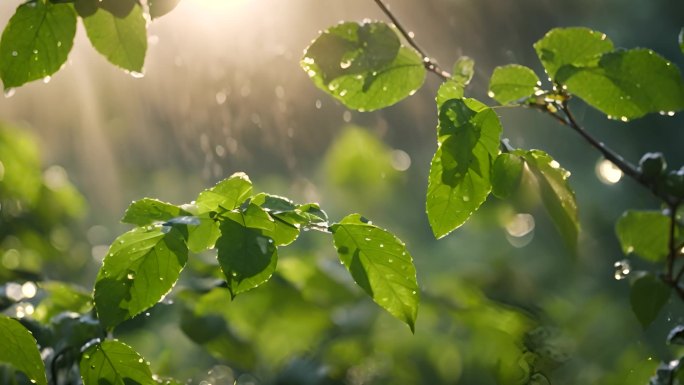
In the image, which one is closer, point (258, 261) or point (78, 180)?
point (258, 261)

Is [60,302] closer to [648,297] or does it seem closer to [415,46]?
[415,46]

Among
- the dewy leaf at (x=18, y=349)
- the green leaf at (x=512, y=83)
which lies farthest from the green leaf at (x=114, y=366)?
the green leaf at (x=512, y=83)

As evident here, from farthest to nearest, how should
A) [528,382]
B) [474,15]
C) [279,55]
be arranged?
[474,15]
[279,55]
[528,382]

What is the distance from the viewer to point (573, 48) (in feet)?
1.87

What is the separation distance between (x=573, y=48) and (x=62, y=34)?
39 centimetres

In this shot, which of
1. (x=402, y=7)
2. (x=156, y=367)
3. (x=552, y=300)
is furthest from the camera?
(x=402, y=7)

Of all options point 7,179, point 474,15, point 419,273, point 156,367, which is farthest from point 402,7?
point 156,367

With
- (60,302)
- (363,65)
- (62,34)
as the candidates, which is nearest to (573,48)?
(363,65)

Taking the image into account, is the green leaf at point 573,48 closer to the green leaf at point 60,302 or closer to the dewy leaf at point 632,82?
the dewy leaf at point 632,82

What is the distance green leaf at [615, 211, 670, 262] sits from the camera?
0.61 meters

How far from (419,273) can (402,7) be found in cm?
161

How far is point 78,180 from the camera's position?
3471 millimetres

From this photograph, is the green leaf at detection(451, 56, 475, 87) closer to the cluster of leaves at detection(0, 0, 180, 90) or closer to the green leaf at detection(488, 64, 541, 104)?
the green leaf at detection(488, 64, 541, 104)

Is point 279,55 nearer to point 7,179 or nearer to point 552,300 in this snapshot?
point 7,179
